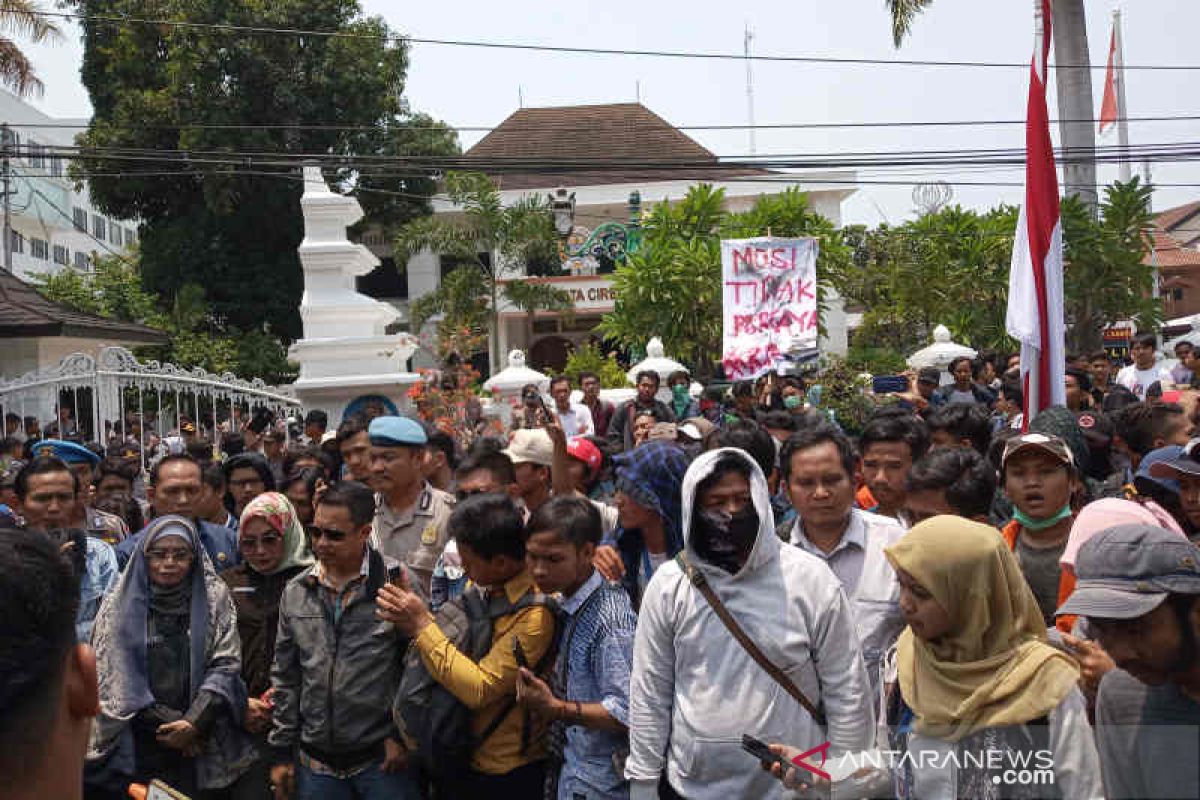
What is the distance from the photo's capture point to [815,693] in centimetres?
301

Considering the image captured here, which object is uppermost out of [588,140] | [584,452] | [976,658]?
[588,140]

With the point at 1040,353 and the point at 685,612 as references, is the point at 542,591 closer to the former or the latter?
the point at 685,612

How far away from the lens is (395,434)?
16.7 ft

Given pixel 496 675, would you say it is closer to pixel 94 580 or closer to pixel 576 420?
pixel 94 580

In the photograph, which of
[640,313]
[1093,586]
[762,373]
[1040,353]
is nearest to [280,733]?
[1093,586]

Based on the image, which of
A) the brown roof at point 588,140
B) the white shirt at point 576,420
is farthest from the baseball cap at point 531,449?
the brown roof at point 588,140

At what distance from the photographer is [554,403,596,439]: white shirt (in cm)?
1025

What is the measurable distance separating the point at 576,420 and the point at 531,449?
17.2ft

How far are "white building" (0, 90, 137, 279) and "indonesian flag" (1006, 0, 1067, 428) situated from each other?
37767 mm

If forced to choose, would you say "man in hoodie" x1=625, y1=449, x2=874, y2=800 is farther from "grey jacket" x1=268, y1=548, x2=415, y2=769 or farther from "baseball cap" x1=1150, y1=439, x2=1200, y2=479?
"baseball cap" x1=1150, y1=439, x2=1200, y2=479

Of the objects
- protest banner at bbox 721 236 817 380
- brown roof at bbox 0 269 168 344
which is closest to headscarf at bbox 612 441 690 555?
protest banner at bbox 721 236 817 380

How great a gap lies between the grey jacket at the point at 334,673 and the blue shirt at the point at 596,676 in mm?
681

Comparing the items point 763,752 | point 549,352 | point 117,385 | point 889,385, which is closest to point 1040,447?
point 763,752

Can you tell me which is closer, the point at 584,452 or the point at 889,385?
the point at 584,452
